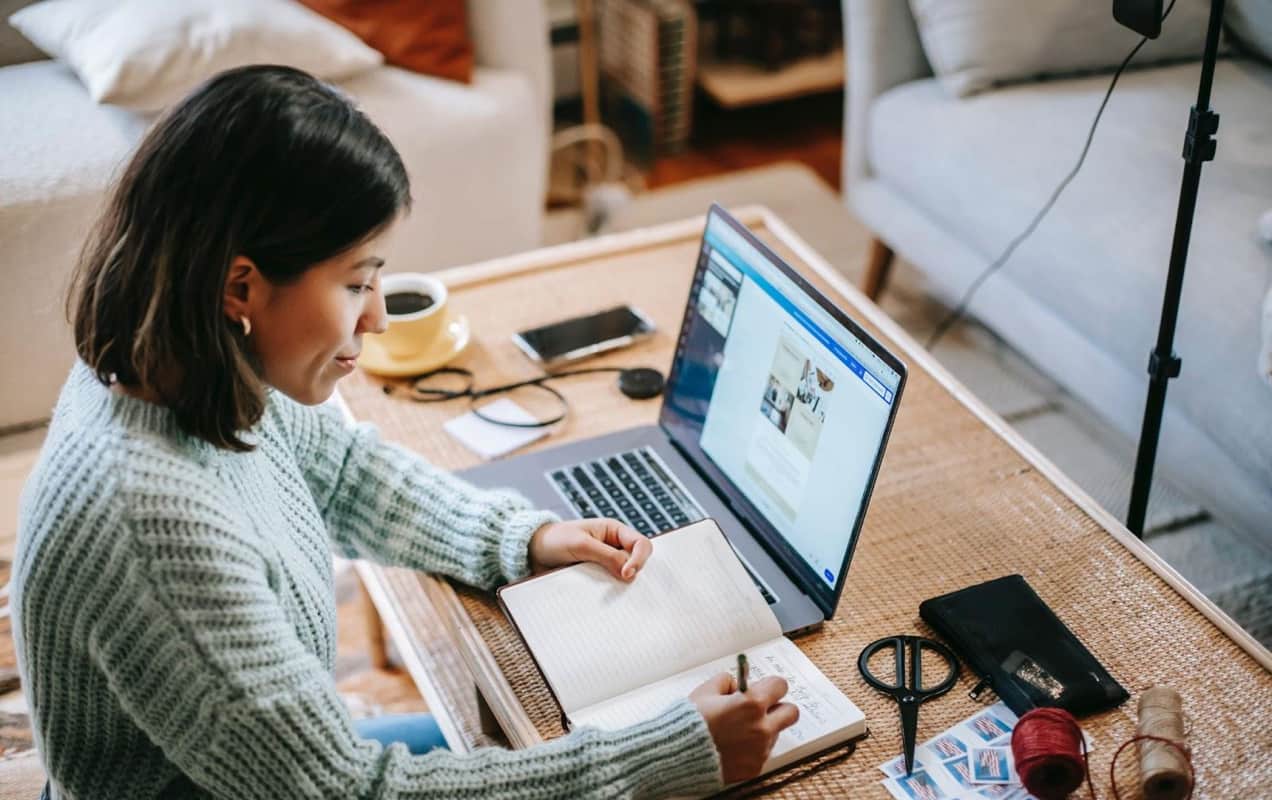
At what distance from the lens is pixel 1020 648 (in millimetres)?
931

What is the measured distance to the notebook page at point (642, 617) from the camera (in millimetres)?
913

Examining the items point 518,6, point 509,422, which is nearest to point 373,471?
point 509,422

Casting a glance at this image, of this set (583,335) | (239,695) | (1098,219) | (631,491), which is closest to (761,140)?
(1098,219)

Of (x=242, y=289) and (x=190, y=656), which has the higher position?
(x=242, y=289)

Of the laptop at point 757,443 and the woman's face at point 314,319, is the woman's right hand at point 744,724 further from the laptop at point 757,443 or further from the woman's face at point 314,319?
the woman's face at point 314,319

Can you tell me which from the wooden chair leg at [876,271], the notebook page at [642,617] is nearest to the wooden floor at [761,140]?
the wooden chair leg at [876,271]

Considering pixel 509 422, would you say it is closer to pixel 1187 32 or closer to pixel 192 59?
pixel 192 59

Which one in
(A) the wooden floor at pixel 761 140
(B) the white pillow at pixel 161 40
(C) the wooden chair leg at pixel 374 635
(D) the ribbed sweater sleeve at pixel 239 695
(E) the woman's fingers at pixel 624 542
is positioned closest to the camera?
(D) the ribbed sweater sleeve at pixel 239 695

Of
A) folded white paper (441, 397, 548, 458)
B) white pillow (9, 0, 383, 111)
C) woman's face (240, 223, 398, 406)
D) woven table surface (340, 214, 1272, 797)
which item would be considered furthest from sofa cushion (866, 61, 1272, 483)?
woman's face (240, 223, 398, 406)

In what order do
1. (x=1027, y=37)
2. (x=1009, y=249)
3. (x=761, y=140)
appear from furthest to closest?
(x=761, y=140) → (x=1027, y=37) → (x=1009, y=249)

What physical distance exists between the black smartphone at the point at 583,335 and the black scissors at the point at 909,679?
0.53m

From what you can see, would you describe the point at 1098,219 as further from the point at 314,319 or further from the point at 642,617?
the point at 314,319

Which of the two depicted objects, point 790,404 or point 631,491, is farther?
point 631,491

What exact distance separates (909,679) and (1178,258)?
61 cm
